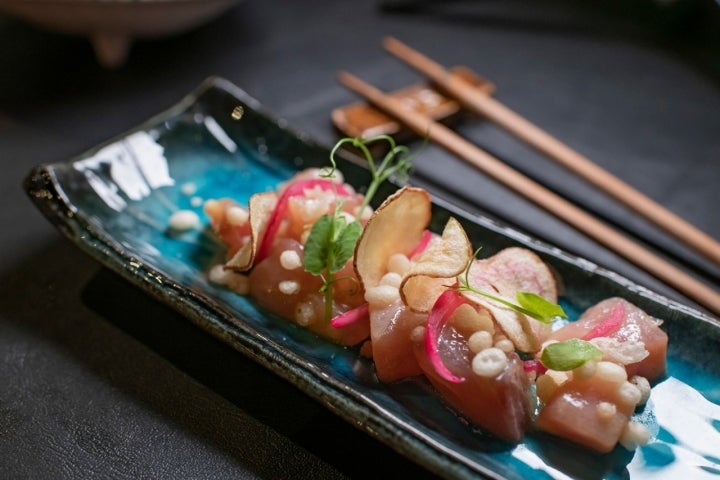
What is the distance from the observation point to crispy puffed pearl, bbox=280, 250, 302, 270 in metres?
1.70

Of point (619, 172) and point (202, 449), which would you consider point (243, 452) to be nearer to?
point (202, 449)

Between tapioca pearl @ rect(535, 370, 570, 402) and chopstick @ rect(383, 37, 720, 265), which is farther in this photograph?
chopstick @ rect(383, 37, 720, 265)

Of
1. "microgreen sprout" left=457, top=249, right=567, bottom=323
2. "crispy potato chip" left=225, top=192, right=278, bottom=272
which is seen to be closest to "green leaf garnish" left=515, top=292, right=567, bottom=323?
"microgreen sprout" left=457, top=249, right=567, bottom=323

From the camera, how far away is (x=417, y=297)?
5.10 ft

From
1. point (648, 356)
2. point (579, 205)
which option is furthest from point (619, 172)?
point (648, 356)

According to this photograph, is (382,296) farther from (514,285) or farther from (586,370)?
(586,370)

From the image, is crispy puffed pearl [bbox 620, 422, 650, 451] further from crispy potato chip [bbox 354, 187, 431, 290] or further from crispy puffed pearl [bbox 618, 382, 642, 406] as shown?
crispy potato chip [bbox 354, 187, 431, 290]

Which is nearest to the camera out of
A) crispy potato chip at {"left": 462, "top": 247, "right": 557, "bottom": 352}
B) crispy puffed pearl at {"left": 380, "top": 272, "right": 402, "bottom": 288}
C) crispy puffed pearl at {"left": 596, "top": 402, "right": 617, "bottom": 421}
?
crispy puffed pearl at {"left": 596, "top": 402, "right": 617, "bottom": 421}

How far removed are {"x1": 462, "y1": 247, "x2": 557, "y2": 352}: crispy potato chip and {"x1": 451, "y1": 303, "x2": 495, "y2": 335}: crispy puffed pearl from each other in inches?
0.9

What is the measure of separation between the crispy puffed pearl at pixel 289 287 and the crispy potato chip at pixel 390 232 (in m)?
0.17

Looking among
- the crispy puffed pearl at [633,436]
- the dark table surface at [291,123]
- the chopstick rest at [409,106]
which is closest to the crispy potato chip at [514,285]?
the crispy puffed pearl at [633,436]

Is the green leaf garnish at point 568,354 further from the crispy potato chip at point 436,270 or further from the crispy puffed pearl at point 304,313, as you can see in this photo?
the crispy puffed pearl at point 304,313

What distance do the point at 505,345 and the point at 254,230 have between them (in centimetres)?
65

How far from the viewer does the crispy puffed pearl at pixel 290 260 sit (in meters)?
1.70
